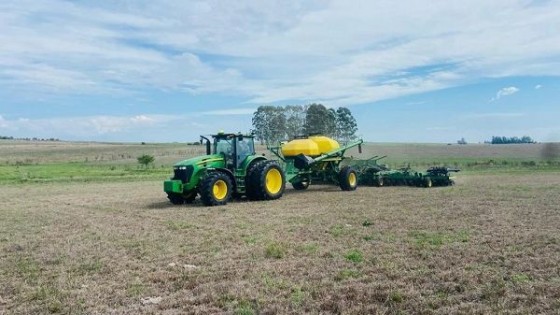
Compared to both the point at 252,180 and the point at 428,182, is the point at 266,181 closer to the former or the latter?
the point at 252,180

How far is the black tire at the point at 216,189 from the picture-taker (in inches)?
626

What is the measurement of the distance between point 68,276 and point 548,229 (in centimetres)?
873

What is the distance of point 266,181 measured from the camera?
17.6 metres

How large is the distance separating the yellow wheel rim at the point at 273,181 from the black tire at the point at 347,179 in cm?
362

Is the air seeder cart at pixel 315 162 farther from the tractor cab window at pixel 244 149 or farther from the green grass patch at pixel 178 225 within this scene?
the green grass patch at pixel 178 225

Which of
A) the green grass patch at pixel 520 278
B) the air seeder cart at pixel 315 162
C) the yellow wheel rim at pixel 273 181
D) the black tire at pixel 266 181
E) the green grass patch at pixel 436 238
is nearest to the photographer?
the green grass patch at pixel 520 278

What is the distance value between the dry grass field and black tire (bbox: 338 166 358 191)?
5.84 meters

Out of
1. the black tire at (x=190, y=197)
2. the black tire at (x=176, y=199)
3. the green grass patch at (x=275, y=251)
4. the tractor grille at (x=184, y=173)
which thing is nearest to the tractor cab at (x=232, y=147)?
the tractor grille at (x=184, y=173)

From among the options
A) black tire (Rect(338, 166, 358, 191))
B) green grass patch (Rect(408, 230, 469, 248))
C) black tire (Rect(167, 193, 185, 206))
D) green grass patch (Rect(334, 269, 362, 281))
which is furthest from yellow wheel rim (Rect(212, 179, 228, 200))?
green grass patch (Rect(334, 269, 362, 281))

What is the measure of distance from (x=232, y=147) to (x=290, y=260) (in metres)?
9.61

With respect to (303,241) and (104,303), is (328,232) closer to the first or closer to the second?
(303,241)

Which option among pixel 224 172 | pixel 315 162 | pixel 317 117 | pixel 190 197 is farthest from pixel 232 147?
pixel 317 117

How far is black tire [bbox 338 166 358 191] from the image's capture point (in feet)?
68.2

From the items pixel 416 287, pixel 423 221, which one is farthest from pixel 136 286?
pixel 423 221
